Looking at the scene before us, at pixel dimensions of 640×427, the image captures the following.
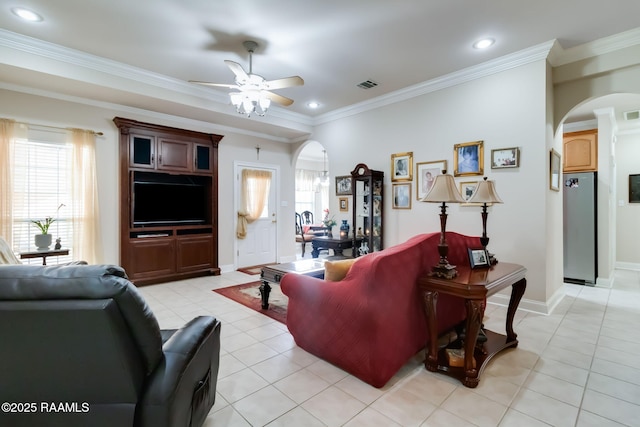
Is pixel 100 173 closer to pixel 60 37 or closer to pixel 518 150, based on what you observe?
pixel 60 37

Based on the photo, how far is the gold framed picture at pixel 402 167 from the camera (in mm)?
4566

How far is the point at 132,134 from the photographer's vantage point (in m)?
4.55

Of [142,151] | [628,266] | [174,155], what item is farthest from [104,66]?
[628,266]

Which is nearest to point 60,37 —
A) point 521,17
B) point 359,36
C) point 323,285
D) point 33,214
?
point 33,214

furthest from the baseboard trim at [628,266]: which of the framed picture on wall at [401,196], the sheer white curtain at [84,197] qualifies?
the sheer white curtain at [84,197]

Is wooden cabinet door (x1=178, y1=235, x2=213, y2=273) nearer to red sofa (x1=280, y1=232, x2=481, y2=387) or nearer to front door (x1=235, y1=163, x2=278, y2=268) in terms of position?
front door (x1=235, y1=163, x2=278, y2=268)

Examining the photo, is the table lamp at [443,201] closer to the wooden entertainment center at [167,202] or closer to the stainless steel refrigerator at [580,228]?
the stainless steel refrigerator at [580,228]

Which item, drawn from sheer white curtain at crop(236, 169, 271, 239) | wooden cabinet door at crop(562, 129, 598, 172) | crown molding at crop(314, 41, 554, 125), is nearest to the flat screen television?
sheer white curtain at crop(236, 169, 271, 239)

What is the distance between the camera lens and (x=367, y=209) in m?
4.95

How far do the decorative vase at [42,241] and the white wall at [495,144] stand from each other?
449 cm

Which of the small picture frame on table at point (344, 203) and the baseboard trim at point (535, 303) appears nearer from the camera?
the baseboard trim at point (535, 303)

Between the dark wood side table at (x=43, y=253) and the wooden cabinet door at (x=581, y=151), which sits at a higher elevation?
the wooden cabinet door at (x=581, y=151)

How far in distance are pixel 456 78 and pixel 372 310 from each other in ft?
11.5

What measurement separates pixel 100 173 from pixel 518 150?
18.0ft
